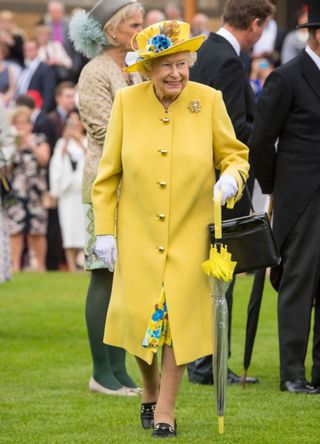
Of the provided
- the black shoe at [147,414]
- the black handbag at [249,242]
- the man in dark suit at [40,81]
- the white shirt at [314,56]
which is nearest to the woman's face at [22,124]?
the man in dark suit at [40,81]

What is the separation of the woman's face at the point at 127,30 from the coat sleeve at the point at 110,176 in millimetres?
1428

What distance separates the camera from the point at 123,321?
688 cm

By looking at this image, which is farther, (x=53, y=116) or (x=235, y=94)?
(x=53, y=116)

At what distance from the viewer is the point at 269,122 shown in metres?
8.21

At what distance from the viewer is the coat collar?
820 centimetres

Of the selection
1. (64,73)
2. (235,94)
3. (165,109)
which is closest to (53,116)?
(64,73)

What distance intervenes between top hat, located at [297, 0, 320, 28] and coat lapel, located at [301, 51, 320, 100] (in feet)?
0.76

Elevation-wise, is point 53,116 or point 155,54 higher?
point 155,54

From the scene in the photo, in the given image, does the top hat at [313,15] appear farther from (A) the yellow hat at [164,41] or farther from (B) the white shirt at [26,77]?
(B) the white shirt at [26,77]

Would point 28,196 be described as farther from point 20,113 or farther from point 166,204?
point 166,204

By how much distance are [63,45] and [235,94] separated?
512 inches

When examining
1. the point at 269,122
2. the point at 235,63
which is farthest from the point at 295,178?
the point at 235,63

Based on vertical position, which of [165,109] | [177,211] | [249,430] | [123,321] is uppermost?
[165,109]

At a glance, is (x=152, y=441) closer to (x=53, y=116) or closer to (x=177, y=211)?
(x=177, y=211)
